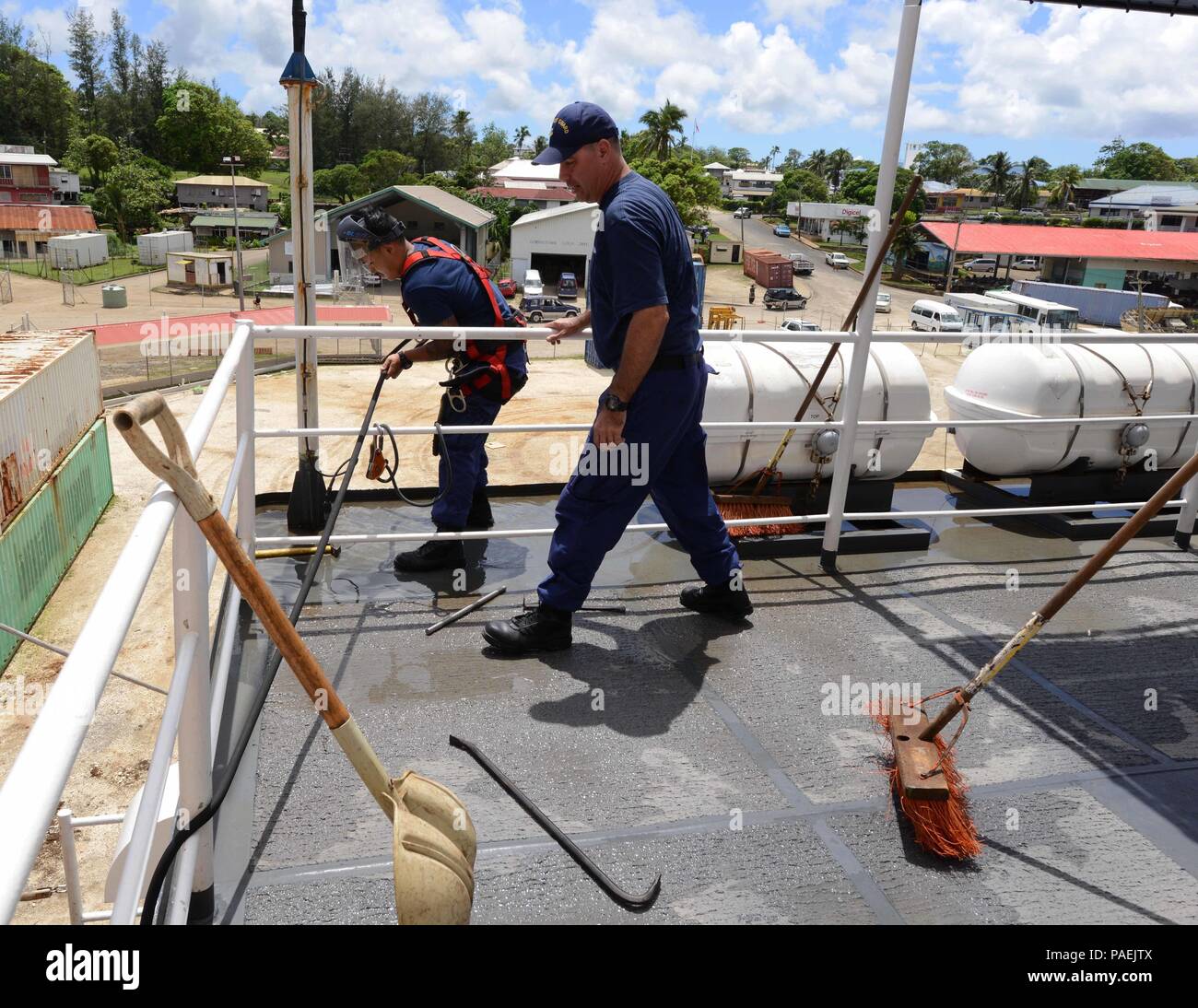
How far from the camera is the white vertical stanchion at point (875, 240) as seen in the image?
4.05 m

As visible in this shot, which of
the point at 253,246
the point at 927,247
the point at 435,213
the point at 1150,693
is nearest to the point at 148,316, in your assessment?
the point at 435,213

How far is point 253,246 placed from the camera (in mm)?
71125

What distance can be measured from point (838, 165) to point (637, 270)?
553 ft

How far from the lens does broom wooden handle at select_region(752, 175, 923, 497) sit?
4.33 m

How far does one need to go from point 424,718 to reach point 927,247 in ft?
240

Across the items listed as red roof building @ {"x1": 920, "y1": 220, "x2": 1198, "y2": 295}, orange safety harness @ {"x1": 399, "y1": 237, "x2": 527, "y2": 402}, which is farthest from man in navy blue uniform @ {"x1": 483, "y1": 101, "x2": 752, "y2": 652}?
red roof building @ {"x1": 920, "y1": 220, "x2": 1198, "y2": 295}

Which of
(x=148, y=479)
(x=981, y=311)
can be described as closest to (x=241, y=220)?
(x=981, y=311)

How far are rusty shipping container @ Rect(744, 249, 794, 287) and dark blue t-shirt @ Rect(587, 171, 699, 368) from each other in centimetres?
5927

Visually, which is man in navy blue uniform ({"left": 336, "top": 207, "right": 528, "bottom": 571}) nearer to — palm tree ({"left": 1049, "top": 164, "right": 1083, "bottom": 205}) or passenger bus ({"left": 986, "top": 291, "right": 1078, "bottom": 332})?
passenger bus ({"left": 986, "top": 291, "right": 1078, "bottom": 332})

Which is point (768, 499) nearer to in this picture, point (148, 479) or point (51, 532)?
point (51, 532)

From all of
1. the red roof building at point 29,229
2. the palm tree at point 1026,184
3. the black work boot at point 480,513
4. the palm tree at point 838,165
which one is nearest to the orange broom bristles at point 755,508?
the black work boot at point 480,513

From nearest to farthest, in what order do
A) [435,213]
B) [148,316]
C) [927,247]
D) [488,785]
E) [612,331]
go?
[488,785] < [612,331] < [148,316] < [435,213] < [927,247]

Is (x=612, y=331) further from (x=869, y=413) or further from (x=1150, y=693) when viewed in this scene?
(x=869, y=413)

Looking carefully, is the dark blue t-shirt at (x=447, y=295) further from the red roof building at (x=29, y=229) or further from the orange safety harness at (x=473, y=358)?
the red roof building at (x=29, y=229)
